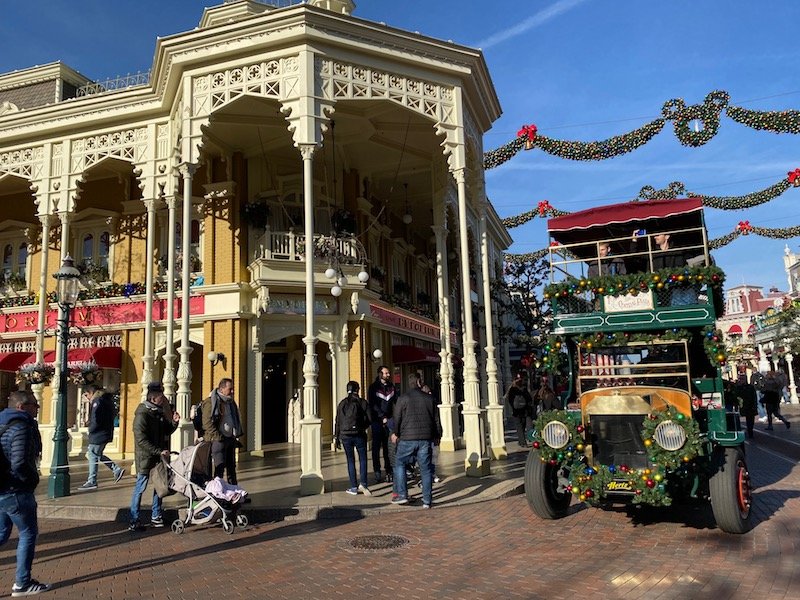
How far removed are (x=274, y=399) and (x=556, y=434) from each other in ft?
38.2

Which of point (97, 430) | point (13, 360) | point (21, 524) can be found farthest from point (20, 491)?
point (13, 360)

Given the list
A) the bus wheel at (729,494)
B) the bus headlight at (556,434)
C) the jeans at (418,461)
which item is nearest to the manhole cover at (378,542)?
the jeans at (418,461)

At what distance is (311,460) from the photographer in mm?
8977

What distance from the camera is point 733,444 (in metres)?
6.54

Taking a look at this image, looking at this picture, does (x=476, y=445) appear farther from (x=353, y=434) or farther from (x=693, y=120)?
(x=693, y=120)

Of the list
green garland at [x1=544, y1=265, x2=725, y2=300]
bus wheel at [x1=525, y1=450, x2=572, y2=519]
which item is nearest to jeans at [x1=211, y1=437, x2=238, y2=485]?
bus wheel at [x1=525, y1=450, x2=572, y2=519]

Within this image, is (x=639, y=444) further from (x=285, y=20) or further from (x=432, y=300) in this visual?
(x=432, y=300)

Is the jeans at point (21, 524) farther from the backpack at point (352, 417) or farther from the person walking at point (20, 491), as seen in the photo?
the backpack at point (352, 417)

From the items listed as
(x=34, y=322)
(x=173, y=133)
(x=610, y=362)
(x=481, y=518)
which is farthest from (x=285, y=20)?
(x=34, y=322)

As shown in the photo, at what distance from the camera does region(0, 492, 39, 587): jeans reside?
500 cm

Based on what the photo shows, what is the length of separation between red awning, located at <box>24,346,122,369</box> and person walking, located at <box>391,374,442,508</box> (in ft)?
33.5

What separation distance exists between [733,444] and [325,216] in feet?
38.8

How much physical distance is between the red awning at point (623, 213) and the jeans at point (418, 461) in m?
3.92

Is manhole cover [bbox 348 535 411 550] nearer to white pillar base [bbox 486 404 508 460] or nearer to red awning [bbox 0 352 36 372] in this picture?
white pillar base [bbox 486 404 508 460]
